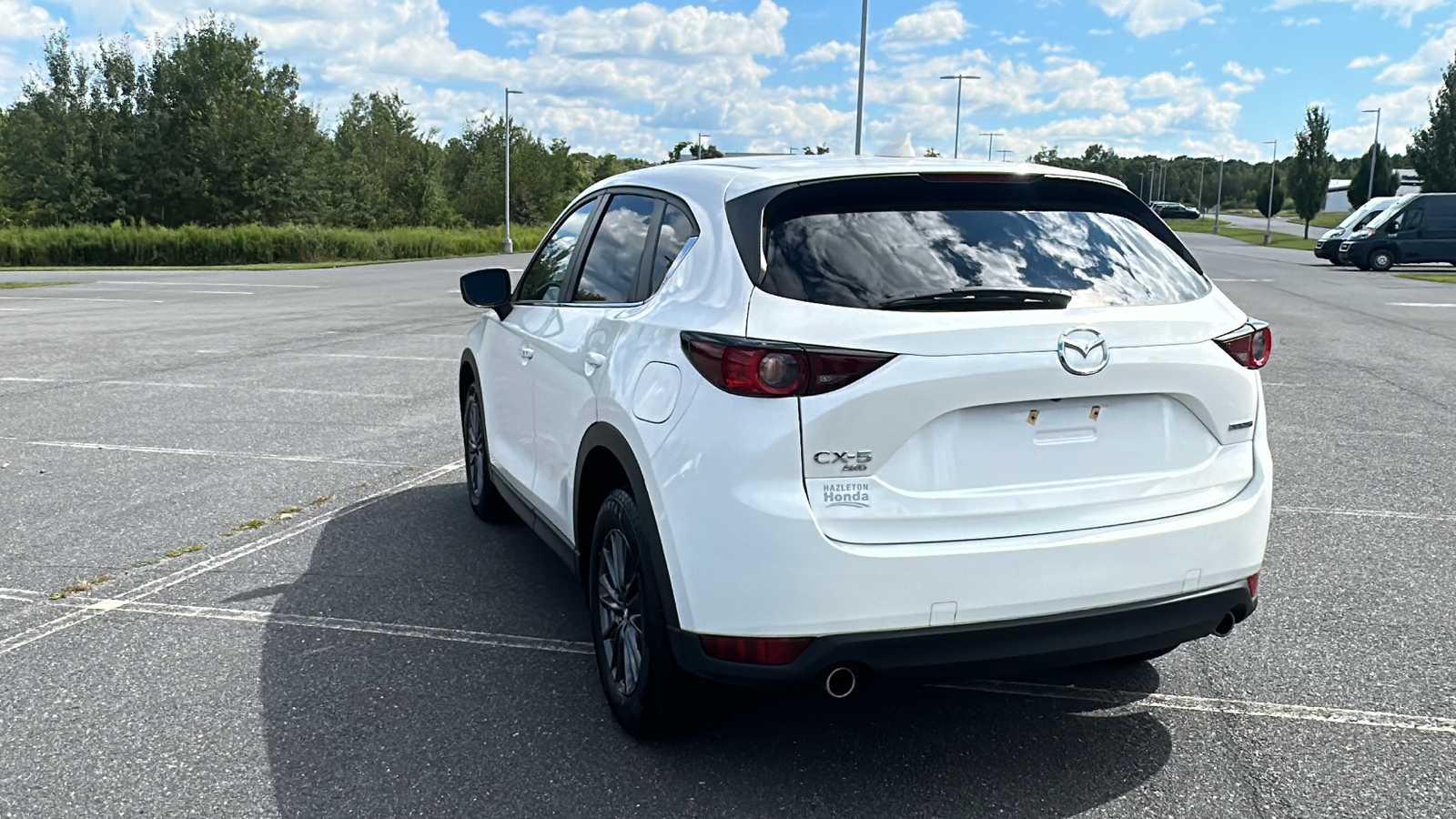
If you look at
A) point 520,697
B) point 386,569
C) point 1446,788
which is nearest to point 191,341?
point 386,569

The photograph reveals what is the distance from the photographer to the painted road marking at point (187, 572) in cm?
440

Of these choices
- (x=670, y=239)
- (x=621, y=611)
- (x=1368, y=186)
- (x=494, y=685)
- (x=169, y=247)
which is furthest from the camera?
(x=1368, y=186)

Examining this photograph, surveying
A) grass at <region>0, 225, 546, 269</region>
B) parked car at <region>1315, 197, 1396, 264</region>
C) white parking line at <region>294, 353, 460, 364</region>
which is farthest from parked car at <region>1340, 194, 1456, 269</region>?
grass at <region>0, 225, 546, 269</region>

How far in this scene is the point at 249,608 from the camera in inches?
185

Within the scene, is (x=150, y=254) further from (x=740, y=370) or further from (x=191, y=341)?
(x=740, y=370)

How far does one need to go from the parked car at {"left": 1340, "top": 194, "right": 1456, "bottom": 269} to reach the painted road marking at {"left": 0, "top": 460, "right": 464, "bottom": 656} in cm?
3463

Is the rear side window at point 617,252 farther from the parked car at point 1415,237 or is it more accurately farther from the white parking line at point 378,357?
the parked car at point 1415,237

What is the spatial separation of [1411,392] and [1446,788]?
27.9ft

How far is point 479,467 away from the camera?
5.97 m

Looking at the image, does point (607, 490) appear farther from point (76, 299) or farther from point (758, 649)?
point (76, 299)

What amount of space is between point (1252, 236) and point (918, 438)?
74.7 m

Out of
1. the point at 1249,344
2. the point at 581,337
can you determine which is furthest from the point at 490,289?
the point at 1249,344

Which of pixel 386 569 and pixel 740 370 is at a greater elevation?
pixel 740 370

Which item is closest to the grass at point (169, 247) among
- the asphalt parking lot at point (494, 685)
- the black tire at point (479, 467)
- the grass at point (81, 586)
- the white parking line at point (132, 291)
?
the white parking line at point (132, 291)
